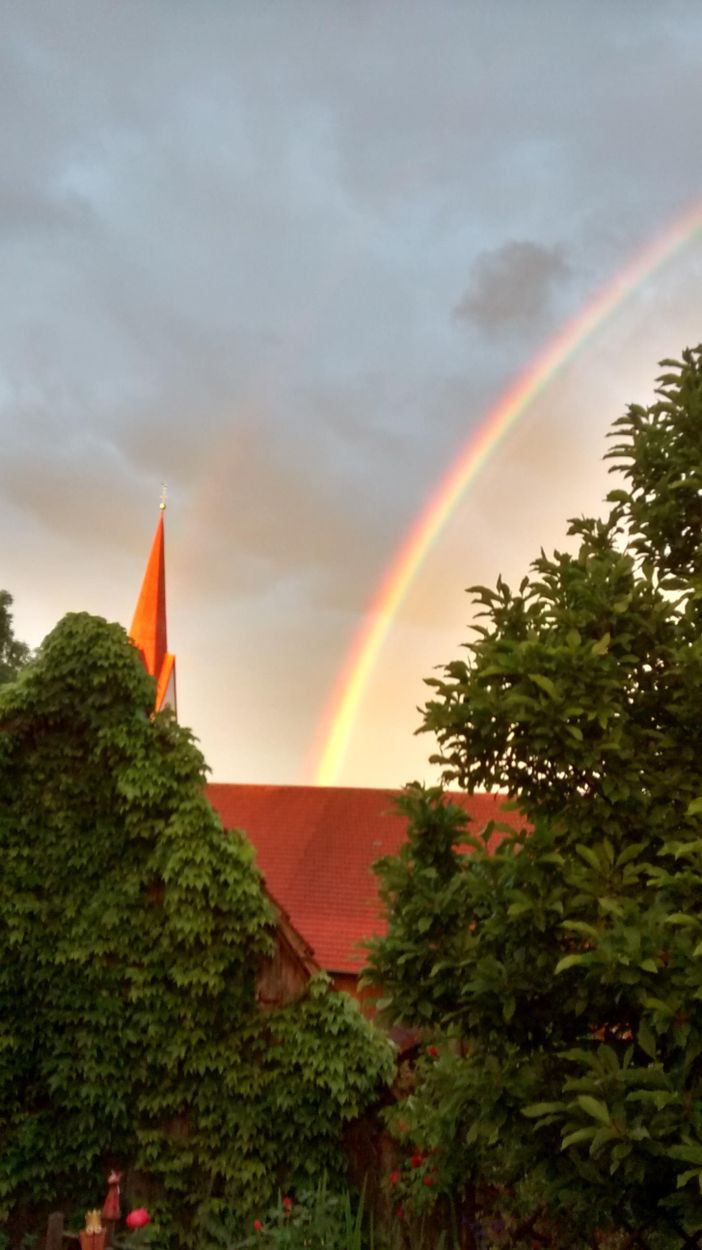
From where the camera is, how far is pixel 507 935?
554cm

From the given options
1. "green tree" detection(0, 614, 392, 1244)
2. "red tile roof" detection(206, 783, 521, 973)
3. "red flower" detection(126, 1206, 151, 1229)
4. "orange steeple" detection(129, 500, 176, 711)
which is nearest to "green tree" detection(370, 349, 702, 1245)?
"green tree" detection(0, 614, 392, 1244)

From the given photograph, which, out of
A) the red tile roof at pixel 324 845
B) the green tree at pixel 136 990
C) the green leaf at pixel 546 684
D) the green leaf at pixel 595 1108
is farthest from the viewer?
the red tile roof at pixel 324 845

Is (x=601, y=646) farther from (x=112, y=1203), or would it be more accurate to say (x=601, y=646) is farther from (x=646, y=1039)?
(x=112, y=1203)

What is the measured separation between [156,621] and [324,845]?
617 inches

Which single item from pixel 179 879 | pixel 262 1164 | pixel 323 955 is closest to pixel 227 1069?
pixel 262 1164

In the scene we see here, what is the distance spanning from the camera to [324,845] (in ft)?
88.3

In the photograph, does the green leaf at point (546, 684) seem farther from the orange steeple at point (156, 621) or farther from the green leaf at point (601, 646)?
the orange steeple at point (156, 621)

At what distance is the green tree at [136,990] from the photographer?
8445mm

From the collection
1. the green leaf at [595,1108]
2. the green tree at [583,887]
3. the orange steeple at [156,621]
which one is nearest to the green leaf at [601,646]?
the green tree at [583,887]

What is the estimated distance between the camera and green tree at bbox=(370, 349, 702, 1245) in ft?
16.0

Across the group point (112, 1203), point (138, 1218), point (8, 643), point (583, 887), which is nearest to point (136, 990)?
point (112, 1203)

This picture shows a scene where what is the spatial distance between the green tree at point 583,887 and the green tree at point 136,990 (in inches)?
78.6

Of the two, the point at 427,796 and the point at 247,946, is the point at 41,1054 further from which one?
the point at 427,796

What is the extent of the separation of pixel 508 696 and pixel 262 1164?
524cm
